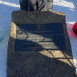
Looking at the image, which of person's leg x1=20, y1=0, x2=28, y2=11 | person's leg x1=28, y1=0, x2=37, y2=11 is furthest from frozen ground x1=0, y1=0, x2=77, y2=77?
person's leg x1=28, y1=0, x2=37, y2=11

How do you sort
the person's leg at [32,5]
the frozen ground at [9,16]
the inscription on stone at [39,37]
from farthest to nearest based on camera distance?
1. the person's leg at [32,5]
2. the frozen ground at [9,16]
3. the inscription on stone at [39,37]

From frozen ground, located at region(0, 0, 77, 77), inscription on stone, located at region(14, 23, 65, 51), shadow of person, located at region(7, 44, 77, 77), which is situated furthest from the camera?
frozen ground, located at region(0, 0, 77, 77)

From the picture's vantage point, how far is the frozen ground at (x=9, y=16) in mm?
2549

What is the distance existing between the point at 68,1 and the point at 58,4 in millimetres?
198

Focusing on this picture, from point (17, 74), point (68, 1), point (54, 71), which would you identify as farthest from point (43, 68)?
point (68, 1)

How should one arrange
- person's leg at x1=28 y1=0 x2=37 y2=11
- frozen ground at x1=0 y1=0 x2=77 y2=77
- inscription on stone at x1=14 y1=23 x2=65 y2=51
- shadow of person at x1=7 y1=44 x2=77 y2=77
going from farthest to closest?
person's leg at x1=28 y1=0 x2=37 y2=11 < frozen ground at x1=0 y1=0 x2=77 y2=77 < inscription on stone at x1=14 y1=23 x2=65 y2=51 < shadow of person at x1=7 y1=44 x2=77 y2=77

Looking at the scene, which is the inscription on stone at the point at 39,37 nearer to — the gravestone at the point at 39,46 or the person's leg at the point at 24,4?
the gravestone at the point at 39,46

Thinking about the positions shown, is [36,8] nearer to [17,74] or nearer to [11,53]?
[11,53]

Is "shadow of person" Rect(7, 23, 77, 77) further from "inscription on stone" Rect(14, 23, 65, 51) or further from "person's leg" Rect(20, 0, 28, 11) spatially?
"person's leg" Rect(20, 0, 28, 11)

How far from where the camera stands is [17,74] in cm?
217

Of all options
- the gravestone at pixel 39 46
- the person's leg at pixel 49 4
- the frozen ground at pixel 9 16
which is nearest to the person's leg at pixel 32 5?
the gravestone at pixel 39 46

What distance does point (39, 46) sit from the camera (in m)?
2.43

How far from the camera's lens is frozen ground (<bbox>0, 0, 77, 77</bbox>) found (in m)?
2.55

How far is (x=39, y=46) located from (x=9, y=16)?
0.97 meters
